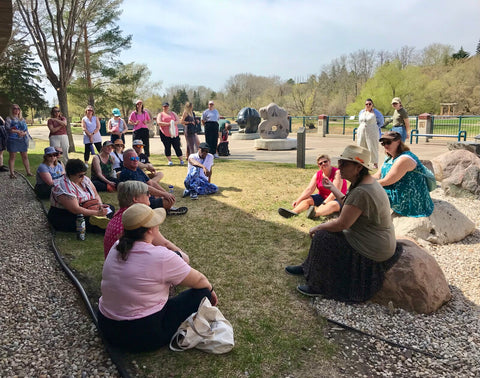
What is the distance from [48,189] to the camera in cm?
691

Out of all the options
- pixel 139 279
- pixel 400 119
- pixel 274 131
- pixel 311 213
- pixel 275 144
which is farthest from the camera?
pixel 274 131

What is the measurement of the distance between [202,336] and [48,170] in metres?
5.09

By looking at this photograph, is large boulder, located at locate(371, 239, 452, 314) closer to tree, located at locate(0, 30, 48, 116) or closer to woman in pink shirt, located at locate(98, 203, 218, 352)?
woman in pink shirt, located at locate(98, 203, 218, 352)

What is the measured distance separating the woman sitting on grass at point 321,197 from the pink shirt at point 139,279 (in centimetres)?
355

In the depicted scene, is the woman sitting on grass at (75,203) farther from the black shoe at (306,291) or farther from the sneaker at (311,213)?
the sneaker at (311,213)

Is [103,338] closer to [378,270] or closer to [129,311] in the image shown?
[129,311]

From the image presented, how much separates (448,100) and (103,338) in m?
39.7

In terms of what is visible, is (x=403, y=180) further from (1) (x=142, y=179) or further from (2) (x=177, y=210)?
(1) (x=142, y=179)

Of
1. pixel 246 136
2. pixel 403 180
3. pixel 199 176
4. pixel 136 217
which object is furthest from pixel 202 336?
pixel 246 136

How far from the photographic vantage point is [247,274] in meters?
4.08

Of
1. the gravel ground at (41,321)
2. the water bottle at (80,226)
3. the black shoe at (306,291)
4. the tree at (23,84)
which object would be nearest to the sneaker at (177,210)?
the water bottle at (80,226)

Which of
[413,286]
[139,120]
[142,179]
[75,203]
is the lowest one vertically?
[413,286]

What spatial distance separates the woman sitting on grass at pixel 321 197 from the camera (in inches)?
223

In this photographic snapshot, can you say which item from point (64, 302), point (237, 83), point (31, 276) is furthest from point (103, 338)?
point (237, 83)
